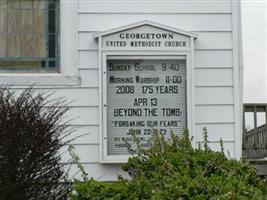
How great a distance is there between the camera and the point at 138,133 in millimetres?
6848

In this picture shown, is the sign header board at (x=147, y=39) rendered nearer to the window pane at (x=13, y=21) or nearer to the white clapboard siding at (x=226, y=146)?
the window pane at (x=13, y=21)

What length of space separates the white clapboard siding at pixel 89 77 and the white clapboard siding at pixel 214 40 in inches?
43.7

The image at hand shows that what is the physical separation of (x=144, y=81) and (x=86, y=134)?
0.81m

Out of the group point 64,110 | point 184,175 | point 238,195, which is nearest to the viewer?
point 238,195

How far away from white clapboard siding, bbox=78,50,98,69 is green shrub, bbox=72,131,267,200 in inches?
60.5

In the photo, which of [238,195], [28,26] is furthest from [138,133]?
[238,195]

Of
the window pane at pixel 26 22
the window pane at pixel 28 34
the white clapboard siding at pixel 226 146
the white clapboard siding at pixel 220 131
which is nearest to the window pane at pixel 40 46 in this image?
the window pane at pixel 28 34

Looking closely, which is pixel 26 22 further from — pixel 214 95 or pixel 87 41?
pixel 214 95

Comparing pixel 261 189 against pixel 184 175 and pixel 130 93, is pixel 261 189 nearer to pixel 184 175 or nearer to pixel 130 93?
pixel 184 175

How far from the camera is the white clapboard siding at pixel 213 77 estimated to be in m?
6.94

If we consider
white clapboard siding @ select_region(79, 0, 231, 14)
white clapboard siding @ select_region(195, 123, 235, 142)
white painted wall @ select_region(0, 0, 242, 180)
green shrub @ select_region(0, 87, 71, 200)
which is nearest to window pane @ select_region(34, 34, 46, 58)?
white painted wall @ select_region(0, 0, 242, 180)

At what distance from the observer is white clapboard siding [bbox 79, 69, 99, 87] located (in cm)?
686

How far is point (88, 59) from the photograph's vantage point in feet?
22.7

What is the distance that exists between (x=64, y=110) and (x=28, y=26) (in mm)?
1057
